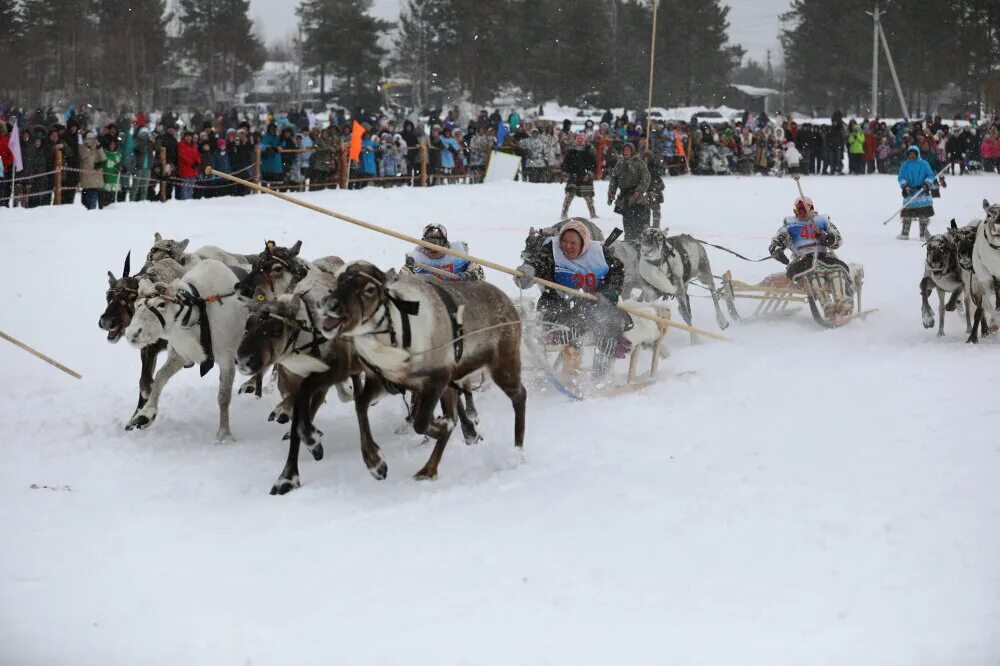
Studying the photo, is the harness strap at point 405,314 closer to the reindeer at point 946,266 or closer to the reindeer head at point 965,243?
the reindeer head at point 965,243

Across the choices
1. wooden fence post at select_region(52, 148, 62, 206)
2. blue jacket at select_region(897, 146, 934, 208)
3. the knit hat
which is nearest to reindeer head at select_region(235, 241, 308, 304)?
the knit hat

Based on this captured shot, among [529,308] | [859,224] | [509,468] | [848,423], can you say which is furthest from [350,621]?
[859,224]

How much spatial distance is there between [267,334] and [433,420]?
1.14 m

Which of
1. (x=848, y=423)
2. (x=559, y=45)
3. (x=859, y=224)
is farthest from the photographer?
(x=559, y=45)

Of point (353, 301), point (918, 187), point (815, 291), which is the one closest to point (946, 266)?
point (815, 291)

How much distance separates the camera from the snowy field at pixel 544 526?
16.2 ft

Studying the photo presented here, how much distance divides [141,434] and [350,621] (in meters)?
3.73

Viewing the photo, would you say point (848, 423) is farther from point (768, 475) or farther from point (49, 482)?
point (49, 482)

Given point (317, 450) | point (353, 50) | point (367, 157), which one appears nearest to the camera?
point (317, 450)

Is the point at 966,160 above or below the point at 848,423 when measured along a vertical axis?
above

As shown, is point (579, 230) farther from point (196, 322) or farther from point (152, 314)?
point (152, 314)

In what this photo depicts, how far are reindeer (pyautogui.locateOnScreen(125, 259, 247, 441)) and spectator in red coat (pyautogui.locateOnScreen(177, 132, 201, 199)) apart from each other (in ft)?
33.5

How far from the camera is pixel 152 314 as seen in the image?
7.80 m

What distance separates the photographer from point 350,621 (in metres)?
5.13
